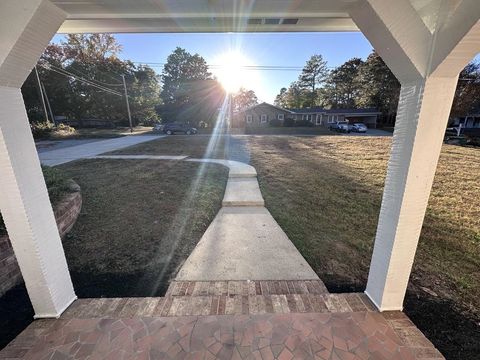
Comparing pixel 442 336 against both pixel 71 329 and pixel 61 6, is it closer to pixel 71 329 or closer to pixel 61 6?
pixel 71 329

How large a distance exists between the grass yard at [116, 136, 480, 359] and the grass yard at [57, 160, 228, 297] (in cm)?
160

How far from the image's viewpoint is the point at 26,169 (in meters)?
1.81

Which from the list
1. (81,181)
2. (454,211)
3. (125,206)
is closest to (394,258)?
(454,211)

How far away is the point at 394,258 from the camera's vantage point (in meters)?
2.06

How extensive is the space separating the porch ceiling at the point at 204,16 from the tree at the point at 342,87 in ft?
163

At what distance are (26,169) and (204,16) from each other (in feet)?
6.57

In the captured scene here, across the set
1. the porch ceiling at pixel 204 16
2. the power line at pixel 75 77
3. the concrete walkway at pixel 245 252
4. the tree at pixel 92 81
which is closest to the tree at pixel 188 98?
the tree at pixel 92 81

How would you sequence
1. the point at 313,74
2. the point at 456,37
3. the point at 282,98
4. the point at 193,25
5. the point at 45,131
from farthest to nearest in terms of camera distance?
1. the point at 282,98
2. the point at 313,74
3. the point at 45,131
4. the point at 193,25
5. the point at 456,37

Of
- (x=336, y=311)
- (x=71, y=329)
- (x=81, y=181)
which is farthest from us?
(x=81, y=181)

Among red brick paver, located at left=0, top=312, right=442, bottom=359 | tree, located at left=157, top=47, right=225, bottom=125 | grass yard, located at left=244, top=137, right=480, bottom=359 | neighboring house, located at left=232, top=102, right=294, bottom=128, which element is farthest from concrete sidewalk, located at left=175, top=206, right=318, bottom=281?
tree, located at left=157, top=47, right=225, bottom=125

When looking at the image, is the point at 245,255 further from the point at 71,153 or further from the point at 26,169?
the point at 71,153

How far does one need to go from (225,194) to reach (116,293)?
317 cm

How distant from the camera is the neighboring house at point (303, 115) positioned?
116 ft

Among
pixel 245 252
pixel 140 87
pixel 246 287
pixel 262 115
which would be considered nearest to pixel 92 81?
pixel 140 87
